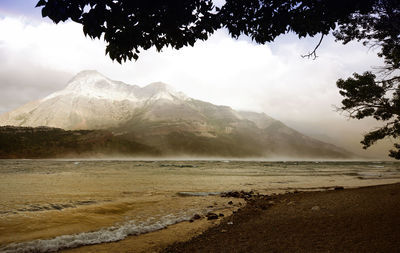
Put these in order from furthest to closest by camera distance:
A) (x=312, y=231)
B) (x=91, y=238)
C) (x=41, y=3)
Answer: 1. (x=91, y=238)
2. (x=312, y=231)
3. (x=41, y=3)

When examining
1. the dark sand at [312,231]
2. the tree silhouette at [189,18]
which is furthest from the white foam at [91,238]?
the tree silhouette at [189,18]

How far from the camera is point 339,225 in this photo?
217 inches

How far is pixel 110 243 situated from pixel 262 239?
3720mm

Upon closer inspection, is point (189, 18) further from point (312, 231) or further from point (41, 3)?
point (312, 231)

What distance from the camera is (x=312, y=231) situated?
527 centimetres

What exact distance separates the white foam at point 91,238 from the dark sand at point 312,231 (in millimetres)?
1767

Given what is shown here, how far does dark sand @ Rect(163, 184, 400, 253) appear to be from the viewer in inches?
174

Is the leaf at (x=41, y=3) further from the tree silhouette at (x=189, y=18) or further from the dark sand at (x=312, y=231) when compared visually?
the dark sand at (x=312, y=231)

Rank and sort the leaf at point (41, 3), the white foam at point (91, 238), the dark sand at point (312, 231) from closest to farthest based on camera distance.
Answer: the leaf at point (41, 3) → the dark sand at point (312, 231) → the white foam at point (91, 238)

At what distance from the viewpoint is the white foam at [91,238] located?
534 cm

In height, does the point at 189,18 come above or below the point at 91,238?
above

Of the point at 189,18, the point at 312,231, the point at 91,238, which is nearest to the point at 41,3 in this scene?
the point at 189,18

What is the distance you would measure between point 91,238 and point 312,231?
552 cm

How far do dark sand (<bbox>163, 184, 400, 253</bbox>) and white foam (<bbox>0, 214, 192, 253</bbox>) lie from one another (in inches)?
A: 69.6
